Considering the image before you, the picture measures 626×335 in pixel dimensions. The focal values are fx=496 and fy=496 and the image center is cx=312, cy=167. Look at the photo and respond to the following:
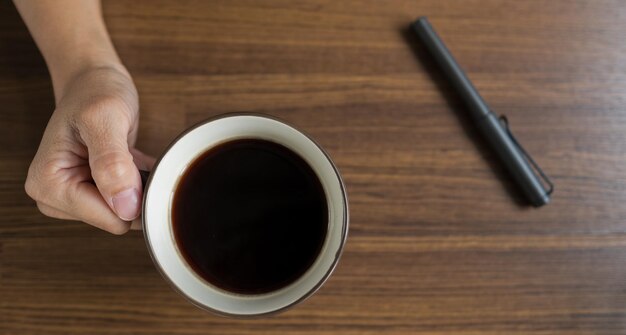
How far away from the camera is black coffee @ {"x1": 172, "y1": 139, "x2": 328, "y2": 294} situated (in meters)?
0.62

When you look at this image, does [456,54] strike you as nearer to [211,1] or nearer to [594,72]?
[594,72]

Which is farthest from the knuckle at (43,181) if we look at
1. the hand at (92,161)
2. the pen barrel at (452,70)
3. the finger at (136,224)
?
the pen barrel at (452,70)

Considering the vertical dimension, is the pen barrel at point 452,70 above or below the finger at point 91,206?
above

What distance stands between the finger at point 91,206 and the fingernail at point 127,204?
0.04m

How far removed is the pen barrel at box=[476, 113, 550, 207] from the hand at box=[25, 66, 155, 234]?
1.63ft

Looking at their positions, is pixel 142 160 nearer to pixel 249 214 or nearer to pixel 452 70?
pixel 249 214

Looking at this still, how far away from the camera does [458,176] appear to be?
75 cm

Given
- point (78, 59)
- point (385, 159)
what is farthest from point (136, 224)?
point (385, 159)

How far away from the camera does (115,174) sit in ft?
1.88

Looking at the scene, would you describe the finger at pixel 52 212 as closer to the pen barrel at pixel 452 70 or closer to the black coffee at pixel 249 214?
the black coffee at pixel 249 214

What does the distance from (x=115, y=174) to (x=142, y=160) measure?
11 centimetres

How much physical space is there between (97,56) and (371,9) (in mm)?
414

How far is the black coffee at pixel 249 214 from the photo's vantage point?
62 cm

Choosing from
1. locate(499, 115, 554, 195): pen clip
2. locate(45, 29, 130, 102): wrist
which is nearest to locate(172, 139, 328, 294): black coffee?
locate(45, 29, 130, 102): wrist
